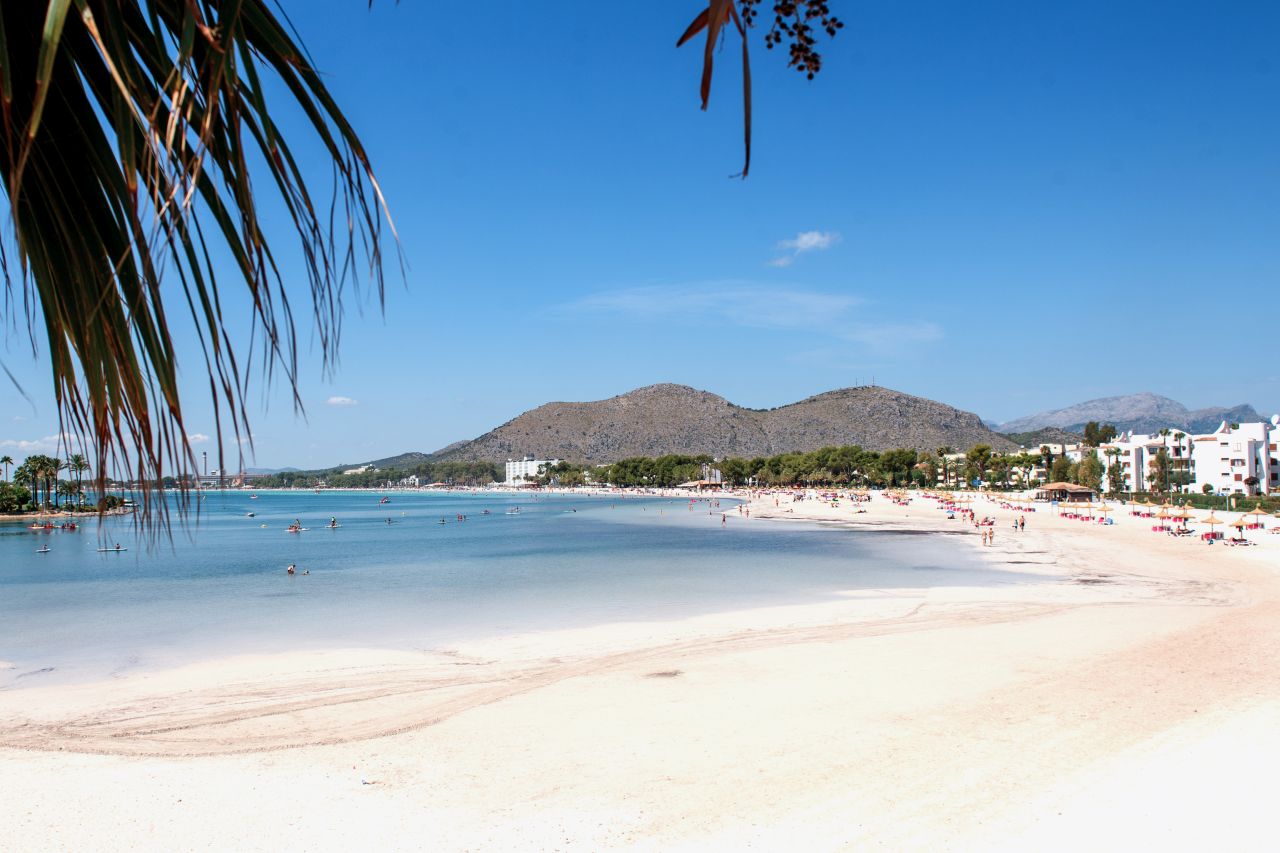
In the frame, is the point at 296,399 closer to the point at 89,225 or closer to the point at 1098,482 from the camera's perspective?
the point at 89,225

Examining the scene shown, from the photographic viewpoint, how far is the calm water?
734 inches

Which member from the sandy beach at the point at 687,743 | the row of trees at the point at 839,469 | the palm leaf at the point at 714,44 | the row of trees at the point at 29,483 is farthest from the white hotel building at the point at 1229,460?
the row of trees at the point at 29,483

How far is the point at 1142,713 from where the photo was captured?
10328mm

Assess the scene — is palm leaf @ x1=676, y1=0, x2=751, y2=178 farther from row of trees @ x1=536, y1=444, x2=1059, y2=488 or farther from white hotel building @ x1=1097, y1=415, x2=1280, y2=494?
row of trees @ x1=536, y1=444, x2=1059, y2=488

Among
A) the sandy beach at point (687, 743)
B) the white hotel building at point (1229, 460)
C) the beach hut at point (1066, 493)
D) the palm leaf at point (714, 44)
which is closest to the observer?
the palm leaf at point (714, 44)

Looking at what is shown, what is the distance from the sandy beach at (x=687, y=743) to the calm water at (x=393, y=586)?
2.99 meters

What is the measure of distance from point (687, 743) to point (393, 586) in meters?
22.0

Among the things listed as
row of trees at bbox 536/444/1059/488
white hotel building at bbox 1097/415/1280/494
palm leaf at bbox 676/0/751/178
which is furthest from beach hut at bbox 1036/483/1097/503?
palm leaf at bbox 676/0/751/178

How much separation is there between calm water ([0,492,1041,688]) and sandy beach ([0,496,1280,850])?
118 inches

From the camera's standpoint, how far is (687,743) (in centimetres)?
961

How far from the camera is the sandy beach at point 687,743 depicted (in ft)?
23.9

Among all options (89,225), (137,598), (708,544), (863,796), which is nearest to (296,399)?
(89,225)

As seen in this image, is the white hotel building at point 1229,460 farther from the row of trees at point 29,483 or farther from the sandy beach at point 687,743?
the row of trees at point 29,483

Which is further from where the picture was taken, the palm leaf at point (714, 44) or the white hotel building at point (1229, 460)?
the white hotel building at point (1229, 460)
